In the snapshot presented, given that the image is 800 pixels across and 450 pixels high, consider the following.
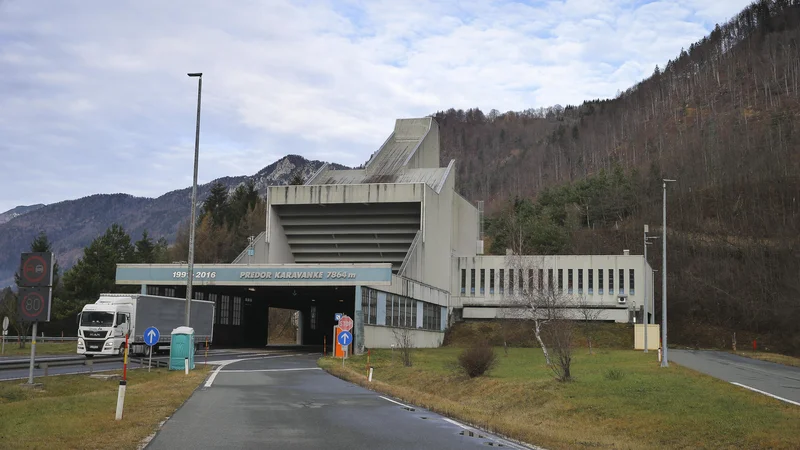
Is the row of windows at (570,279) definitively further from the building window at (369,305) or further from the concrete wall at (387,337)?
the building window at (369,305)

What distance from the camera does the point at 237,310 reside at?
70500mm

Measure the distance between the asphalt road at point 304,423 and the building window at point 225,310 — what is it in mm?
42936

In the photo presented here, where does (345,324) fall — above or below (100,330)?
above

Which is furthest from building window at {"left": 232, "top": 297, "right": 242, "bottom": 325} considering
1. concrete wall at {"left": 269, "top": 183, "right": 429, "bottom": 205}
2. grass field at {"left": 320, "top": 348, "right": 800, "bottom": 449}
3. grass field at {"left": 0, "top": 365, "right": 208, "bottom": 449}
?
grass field at {"left": 320, "top": 348, "right": 800, "bottom": 449}

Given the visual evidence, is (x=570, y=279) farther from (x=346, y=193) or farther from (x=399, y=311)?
(x=399, y=311)

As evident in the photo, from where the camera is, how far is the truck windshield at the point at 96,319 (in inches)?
1571

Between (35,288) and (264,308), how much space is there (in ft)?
A: 184

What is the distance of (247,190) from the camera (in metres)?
143

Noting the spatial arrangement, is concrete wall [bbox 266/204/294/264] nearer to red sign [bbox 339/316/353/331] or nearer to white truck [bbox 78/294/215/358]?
white truck [bbox 78/294/215/358]

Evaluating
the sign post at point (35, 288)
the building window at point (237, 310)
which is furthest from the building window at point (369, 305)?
the sign post at point (35, 288)

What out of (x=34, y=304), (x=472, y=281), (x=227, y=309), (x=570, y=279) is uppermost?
(x=570, y=279)

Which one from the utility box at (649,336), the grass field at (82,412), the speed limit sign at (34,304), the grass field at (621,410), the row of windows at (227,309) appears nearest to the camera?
the grass field at (82,412)

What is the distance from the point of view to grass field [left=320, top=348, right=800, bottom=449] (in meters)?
14.3

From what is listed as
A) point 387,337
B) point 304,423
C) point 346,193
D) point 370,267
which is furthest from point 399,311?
point 304,423
